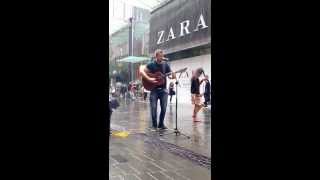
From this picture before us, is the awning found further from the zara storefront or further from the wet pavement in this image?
the wet pavement

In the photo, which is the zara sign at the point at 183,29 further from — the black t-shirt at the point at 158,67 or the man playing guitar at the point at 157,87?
the black t-shirt at the point at 158,67

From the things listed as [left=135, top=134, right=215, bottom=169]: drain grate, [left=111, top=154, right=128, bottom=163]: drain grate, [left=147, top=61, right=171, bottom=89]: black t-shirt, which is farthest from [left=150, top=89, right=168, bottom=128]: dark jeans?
[left=111, top=154, right=128, bottom=163]: drain grate

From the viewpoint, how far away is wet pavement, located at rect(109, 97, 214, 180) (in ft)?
8.17

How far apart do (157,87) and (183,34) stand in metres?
1.57

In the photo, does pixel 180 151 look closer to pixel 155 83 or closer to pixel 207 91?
pixel 155 83

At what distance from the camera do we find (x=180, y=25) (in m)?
5.68

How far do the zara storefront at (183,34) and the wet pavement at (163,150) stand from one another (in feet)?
1.68

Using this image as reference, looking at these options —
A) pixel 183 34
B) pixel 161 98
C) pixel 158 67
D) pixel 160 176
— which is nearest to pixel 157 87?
pixel 161 98

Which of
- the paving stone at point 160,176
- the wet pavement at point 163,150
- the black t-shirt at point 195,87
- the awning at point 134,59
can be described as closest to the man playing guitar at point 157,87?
the wet pavement at point 163,150

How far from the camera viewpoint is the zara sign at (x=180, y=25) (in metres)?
5.07
